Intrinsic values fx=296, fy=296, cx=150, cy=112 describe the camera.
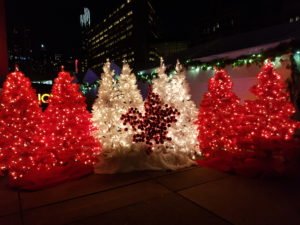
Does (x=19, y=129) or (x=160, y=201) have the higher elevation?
(x=19, y=129)

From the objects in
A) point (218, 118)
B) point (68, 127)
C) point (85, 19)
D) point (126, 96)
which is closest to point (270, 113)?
point (218, 118)

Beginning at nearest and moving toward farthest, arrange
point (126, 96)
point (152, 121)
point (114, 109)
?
point (152, 121)
point (114, 109)
point (126, 96)

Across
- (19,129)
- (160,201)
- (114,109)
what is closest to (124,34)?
(114,109)

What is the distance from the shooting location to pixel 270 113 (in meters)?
6.86

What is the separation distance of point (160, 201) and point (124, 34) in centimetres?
9818

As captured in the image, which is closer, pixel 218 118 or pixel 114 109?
pixel 114 109

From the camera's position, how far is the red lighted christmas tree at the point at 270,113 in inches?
268

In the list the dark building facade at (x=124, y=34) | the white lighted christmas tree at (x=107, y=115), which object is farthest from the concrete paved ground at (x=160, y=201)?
the dark building facade at (x=124, y=34)

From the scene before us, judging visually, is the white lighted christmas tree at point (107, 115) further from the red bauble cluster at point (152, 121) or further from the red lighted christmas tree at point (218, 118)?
the red lighted christmas tree at point (218, 118)

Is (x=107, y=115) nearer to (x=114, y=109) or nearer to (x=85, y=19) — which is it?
(x=114, y=109)

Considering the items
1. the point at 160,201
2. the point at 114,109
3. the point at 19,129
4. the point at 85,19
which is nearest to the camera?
the point at 160,201

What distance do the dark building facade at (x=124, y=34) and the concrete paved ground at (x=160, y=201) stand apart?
64090mm

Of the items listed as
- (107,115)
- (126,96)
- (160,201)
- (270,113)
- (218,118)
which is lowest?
(160,201)

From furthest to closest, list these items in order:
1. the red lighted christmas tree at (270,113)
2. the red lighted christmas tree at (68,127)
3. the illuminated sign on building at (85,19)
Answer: the illuminated sign on building at (85,19) < the red lighted christmas tree at (68,127) < the red lighted christmas tree at (270,113)
